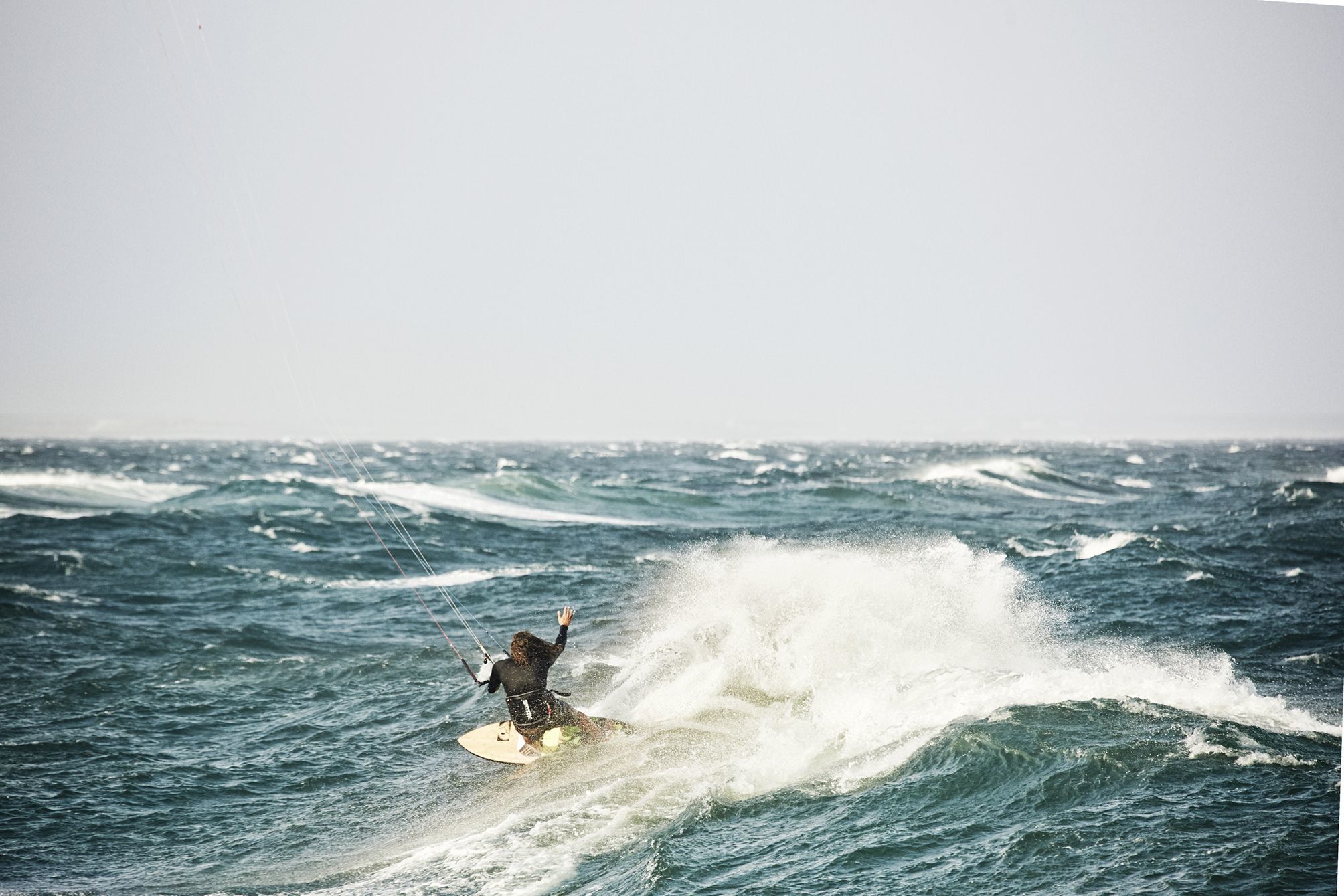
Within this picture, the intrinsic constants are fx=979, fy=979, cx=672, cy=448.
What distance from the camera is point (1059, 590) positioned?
16.2 m

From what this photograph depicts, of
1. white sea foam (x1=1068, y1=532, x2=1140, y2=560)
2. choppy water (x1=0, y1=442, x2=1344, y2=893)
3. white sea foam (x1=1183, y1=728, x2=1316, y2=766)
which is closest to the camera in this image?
choppy water (x1=0, y1=442, x2=1344, y2=893)

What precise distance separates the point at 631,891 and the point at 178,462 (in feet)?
257

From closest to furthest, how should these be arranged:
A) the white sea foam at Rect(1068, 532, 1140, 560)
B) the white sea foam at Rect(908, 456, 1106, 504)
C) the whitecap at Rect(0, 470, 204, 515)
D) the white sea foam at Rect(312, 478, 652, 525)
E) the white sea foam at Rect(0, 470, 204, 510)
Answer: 1. the white sea foam at Rect(1068, 532, 1140, 560)
2. the white sea foam at Rect(312, 478, 652, 525)
3. the white sea foam at Rect(0, 470, 204, 510)
4. the whitecap at Rect(0, 470, 204, 515)
5. the white sea foam at Rect(908, 456, 1106, 504)

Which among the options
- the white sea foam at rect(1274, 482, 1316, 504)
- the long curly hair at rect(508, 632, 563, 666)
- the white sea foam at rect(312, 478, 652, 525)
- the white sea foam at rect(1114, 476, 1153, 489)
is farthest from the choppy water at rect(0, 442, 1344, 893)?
the white sea foam at rect(1114, 476, 1153, 489)

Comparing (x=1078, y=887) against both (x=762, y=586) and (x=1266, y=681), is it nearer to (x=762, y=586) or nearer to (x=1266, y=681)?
(x=1266, y=681)

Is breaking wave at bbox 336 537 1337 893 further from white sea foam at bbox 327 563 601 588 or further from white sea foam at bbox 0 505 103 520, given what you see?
white sea foam at bbox 0 505 103 520

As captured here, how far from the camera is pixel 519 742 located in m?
9.03

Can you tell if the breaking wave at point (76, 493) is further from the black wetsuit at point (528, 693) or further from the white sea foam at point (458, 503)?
the black wetsuit at point (528, 693)

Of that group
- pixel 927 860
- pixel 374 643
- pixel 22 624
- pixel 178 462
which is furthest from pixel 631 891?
pixel 178 462

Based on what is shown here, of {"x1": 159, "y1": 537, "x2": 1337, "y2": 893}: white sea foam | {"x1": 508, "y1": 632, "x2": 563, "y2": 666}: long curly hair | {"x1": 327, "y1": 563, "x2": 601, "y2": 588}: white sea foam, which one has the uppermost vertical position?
{"x1": 508, "y1": 632, "x2": 563, "y2": 666}: long curly hair

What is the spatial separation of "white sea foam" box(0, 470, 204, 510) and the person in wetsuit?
1202 inches

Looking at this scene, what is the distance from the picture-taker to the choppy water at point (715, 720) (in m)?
6.56

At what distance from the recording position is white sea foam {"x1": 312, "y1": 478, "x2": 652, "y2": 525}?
32750 millimetres

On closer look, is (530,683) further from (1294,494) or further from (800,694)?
(1294,494)
